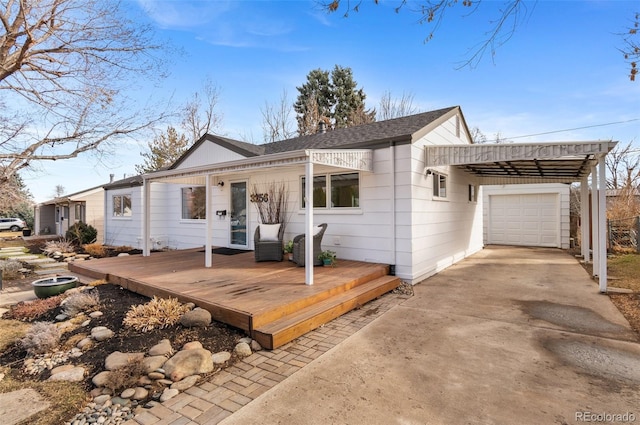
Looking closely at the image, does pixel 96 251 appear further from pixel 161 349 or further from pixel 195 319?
pixel 161 349

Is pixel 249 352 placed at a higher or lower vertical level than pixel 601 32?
lower

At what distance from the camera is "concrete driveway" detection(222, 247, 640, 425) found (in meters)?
2.32

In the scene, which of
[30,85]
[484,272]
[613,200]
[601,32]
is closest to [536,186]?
[613,200]

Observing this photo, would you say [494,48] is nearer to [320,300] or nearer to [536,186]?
[320,300]

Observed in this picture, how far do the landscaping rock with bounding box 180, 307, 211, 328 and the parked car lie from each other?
31001 mm

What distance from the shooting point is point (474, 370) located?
2.98 m

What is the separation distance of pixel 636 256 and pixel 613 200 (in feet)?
13.7

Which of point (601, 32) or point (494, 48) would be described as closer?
point (494, 48)

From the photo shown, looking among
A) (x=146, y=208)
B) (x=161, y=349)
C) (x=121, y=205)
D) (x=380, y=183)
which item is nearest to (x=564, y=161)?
(x=380, y=183)

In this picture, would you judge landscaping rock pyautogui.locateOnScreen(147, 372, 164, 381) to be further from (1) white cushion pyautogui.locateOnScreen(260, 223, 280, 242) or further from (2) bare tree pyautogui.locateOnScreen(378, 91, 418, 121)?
(2) bare tree pyautogui.locateOnScreen(378, 91, 418, 121)

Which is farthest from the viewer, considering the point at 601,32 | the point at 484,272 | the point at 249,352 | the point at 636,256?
the point at 636,256

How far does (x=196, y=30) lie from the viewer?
25.8 feet

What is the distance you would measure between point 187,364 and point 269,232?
4.52 m

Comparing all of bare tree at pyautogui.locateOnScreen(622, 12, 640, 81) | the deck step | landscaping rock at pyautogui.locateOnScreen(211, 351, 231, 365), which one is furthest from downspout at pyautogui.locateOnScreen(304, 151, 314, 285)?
bare tree at pyautogui.locateOnScreen(622, 12, 640, 81)
